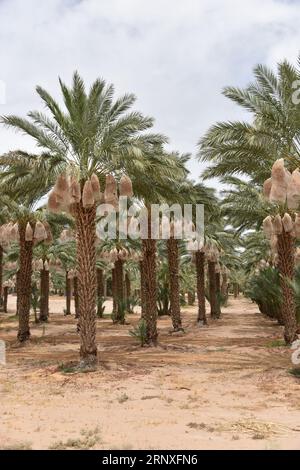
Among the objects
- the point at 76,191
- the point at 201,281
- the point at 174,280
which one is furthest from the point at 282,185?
the point at 201,281

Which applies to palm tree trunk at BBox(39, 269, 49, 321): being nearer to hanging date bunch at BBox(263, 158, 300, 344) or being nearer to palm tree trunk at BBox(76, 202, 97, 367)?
hanging date bunch at BBox(263, 158, 300, 344)

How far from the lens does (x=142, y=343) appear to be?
16938 millimetres

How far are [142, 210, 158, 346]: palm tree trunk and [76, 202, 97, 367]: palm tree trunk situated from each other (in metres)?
4.29

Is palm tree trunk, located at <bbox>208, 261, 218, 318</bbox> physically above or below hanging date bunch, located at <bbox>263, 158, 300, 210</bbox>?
below

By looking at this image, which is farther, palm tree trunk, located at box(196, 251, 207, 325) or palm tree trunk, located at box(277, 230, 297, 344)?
palm tree trunk, located at box(196, 251, 207, 325)

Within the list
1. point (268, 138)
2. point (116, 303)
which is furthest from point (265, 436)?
point (116, 303)

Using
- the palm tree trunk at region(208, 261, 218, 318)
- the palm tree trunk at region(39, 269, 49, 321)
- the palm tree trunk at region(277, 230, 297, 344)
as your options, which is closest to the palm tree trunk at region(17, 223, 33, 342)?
the palm tree trunk at region(277, 230, 297, 344)

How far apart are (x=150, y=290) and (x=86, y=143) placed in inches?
256

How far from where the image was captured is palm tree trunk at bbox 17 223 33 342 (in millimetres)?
19297

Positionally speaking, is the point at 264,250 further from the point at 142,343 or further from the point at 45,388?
the point at 45,388

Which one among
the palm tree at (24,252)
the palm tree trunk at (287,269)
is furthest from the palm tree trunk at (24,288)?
the palm tree trunk at (287,269)

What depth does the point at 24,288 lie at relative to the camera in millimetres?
19344

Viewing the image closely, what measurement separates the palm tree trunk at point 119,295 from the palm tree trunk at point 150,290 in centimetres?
1036

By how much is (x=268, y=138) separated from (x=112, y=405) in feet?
27.0
